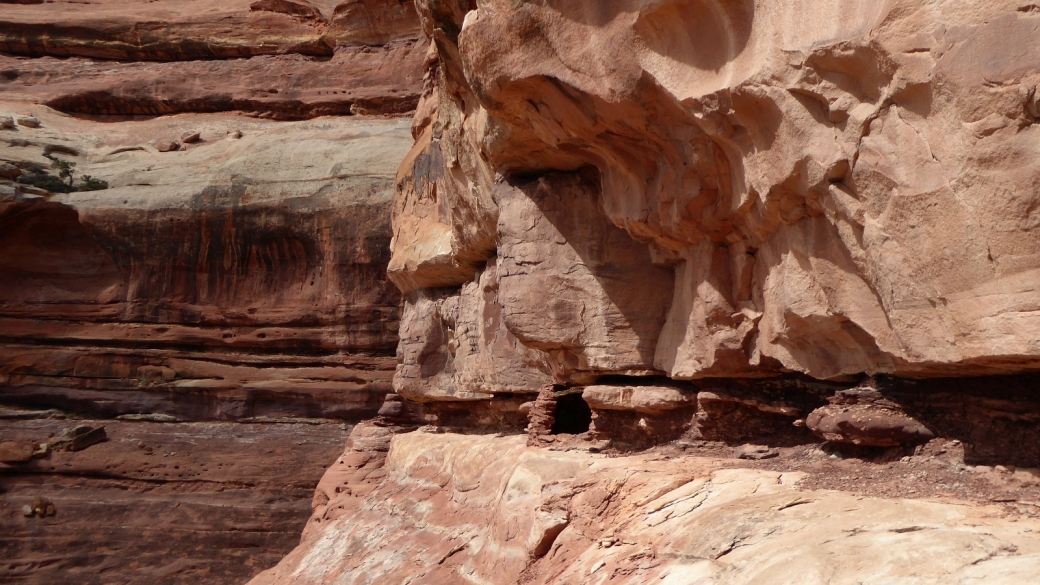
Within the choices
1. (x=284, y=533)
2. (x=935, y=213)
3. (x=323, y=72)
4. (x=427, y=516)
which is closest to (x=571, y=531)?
(x=935, y=213)

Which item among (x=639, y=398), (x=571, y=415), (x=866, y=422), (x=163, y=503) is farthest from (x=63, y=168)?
(x=866, y=422)

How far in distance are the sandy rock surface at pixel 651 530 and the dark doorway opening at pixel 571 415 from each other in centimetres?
36

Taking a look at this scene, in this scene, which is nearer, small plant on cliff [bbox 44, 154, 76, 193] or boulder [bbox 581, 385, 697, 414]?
boulder [bbox 581, 385, 697, 414]

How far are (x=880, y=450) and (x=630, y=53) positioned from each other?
221 centimetres

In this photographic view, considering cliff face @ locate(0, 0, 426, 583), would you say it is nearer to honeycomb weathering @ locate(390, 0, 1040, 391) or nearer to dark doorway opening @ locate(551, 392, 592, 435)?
honeycomb weathering @ locate(390, 0, 1040, 391)

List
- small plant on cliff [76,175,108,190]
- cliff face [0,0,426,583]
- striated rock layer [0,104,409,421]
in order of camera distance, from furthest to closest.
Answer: small plant on cliff [76,175,108,190] < striated rock layer [0,104,409,421] < cliff face [0,0,426,583]

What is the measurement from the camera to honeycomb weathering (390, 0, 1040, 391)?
2.90 m

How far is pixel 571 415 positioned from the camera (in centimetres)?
681

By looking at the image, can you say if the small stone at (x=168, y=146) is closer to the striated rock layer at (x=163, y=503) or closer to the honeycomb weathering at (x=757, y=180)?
the striated rock layer at (x=163, y=503)

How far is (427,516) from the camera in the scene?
7.21 m

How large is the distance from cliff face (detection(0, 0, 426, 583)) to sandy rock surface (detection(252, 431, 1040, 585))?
19.5 feet

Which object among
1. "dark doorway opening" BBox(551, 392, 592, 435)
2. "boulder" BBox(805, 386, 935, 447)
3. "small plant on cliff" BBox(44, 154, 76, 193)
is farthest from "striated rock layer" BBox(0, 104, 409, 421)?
"boulder" BBox(805, 386, 935, 447)

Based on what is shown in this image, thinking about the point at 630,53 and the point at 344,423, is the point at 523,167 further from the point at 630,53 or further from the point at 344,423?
the point at 344,423

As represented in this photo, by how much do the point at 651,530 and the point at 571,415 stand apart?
9.43 ft
